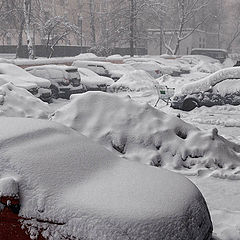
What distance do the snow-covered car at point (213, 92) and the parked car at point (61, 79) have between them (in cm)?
543

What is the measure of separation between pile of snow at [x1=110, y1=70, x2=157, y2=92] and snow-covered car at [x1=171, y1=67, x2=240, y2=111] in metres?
6.41

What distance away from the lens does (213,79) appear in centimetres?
1296

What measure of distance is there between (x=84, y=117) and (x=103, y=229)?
5.07 metres

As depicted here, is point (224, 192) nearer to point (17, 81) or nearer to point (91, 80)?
point (17, 81)

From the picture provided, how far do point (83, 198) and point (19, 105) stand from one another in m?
8.35

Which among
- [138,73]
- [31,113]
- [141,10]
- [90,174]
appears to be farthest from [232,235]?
[141,10]

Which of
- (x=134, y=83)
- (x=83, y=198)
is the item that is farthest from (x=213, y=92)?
(x=83, y=198)

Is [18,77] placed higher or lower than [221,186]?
higher

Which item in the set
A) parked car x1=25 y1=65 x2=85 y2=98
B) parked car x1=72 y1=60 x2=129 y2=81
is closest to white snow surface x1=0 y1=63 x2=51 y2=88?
parked car x1=25 y1=65 x2=85 y2=98

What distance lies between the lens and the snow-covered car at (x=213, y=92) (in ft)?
41.3

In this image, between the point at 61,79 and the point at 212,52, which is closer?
the point at 61,79

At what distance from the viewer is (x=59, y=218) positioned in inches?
117

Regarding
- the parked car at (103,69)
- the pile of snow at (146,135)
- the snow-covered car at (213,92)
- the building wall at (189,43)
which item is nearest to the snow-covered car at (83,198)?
the pile of snow at (146,135)

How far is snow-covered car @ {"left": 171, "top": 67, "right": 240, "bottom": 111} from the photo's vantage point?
1258cm
